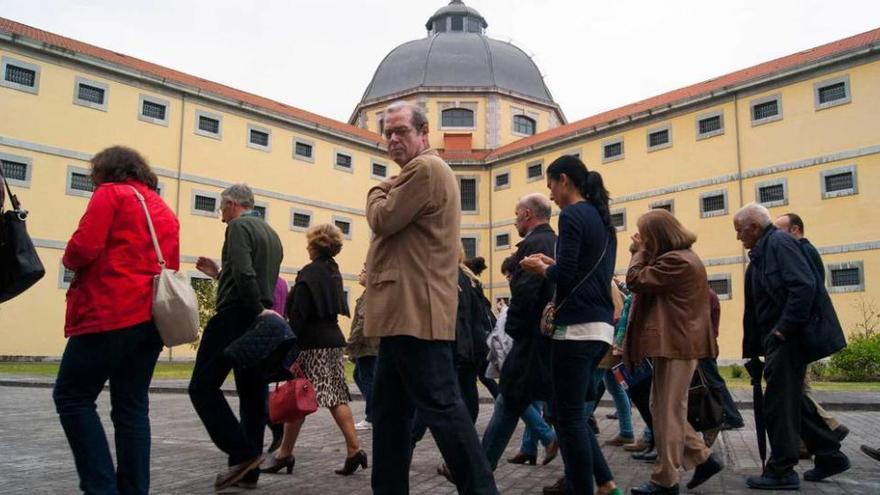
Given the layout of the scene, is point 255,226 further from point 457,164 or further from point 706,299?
point 457,164

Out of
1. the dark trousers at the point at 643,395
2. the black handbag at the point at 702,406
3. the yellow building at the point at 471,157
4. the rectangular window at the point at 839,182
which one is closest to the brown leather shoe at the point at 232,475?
the black handbag at the point at 702,406

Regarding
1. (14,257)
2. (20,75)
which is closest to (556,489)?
(14,257)

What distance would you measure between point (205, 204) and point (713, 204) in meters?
23.0

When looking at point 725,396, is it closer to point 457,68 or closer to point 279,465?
point 279,465

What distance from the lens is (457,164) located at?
4381cm

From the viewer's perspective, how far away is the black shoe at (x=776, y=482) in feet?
16.0

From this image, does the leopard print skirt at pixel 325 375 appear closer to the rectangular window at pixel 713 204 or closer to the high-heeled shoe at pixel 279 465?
the high-heeled shoe at pixel 279 465

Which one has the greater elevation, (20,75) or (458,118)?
(458,118)

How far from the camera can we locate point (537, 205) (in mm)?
5062

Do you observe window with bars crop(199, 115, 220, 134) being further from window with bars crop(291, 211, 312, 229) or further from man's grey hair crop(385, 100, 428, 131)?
man's grey hair crop(385, 100, 428, 131)

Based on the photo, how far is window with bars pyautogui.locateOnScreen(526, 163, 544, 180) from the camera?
40009 mm

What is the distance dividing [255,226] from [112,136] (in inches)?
1142

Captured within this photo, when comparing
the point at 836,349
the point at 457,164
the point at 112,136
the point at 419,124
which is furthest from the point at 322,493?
the point at 457,164

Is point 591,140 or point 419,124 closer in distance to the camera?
point 419,124
